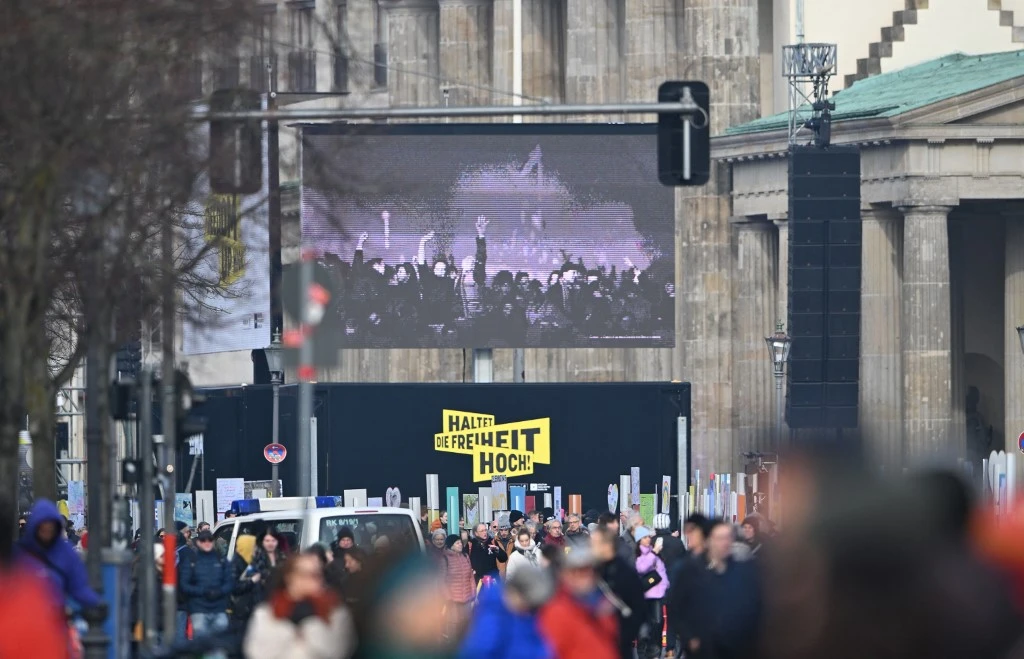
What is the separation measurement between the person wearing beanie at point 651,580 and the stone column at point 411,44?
157 ft

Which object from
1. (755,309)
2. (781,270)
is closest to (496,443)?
(781,270)

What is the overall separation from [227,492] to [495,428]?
17.7ft

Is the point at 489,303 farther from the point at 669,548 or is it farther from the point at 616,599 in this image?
the point at 616,599

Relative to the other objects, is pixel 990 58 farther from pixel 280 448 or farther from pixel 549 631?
pixel 549 631

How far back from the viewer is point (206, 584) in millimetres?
23703

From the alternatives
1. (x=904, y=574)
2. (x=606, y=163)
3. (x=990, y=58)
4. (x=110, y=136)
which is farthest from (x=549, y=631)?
(x=990, y=58)

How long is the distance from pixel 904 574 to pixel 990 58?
54180 mm

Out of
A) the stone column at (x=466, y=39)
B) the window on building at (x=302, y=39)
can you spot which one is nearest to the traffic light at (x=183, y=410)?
the stone column at (x=466, y=39)

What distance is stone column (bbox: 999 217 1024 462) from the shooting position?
5728 cm

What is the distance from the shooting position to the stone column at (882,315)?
57156mm

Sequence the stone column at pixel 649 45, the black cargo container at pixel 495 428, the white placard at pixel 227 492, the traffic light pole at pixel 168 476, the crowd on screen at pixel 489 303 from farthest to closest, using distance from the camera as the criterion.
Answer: the stone column at pixel 649 45, the crowd on screen at pixel 489 303, the black cargo container at pixel 495 428, the white placard at pixel 227 492, the traffic light pole at pixel 168 476

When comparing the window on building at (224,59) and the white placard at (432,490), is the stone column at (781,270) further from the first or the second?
the window on building at (224,59)

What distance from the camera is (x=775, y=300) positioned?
61250 mm

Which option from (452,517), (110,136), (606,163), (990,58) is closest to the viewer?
(110,136)
